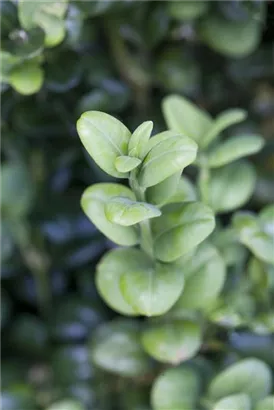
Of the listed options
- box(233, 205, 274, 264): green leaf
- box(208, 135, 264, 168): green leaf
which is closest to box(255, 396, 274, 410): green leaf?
box(233, 205, 274, 264): green leaf

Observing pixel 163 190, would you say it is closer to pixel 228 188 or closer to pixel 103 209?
pixel 103 209

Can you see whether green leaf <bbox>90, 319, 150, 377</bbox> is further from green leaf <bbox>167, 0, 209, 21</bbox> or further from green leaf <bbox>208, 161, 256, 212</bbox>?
green leaf <bbox>167, 0, 209, 21</bbox>

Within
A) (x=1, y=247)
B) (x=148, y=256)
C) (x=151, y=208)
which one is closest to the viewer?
(x=151, y=208)

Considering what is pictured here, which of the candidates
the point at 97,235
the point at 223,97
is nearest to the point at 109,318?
the point at 97,235

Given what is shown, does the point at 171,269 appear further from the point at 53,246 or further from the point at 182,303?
the point at 53,246

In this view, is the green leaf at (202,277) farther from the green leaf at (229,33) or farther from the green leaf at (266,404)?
the green leaf at (229,33)
